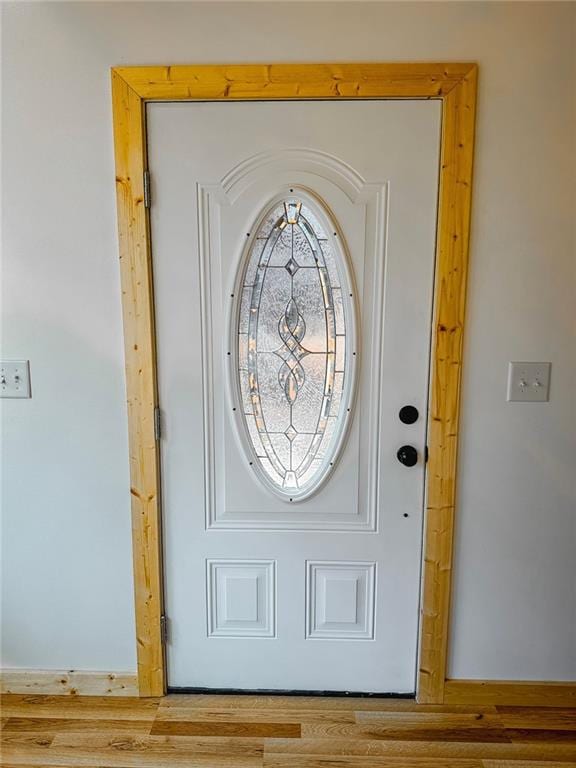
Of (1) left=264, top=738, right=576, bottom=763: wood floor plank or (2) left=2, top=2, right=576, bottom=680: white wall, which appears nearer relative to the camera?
A: (2) left=2, top=2, right=576, bottom=680: white wall

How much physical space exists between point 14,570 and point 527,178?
2.07m

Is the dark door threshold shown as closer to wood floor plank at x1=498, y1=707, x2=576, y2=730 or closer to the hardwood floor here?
the hardwood floor

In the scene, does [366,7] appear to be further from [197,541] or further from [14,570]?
[14,570]

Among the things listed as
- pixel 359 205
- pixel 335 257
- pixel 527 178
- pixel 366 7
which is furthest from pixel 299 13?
pixel 527 178

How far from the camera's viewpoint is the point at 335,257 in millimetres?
1534

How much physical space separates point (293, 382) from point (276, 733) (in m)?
1.12

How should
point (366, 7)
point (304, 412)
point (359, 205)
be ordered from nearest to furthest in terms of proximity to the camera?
point (366, 7) < point (359, 205) < point (304, 412)

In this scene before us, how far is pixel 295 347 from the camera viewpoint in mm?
1581

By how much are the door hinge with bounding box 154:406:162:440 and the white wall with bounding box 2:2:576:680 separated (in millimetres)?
113

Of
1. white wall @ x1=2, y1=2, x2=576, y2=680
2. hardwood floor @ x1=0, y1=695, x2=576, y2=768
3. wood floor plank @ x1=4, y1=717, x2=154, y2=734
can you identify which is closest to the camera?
white wall @ x1=2, y1=2, x2=576, y2=680

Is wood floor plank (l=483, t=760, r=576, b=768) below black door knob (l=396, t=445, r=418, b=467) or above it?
below

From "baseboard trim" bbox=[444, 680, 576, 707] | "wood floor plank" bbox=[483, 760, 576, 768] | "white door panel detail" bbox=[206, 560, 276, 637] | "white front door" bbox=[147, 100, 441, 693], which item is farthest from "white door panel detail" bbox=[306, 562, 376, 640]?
"wood floor plank" bbox=[483, 760, 576, 768]

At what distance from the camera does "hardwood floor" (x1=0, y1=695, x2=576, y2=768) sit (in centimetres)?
153

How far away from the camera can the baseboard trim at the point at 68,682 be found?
5.74 feet
